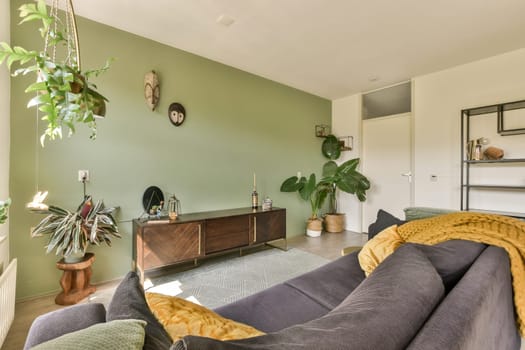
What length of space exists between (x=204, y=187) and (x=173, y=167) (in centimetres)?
51

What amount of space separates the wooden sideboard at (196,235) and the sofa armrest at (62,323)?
156 centimetres

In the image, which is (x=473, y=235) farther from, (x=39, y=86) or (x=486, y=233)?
(x=39, y=86)

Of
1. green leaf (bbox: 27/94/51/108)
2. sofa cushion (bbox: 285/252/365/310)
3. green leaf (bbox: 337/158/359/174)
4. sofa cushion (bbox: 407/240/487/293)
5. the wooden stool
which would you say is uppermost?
green leaf (bbox: 27/94/51/108)

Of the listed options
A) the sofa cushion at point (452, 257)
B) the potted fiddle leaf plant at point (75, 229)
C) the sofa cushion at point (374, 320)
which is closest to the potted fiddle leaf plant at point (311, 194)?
the potted fiddle leaf plant at point (75, 229)

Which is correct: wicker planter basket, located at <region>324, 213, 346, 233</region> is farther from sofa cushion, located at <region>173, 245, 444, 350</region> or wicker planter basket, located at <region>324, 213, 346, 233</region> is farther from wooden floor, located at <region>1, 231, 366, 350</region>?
sofa cushion, located at <region>173, 245, 444, 350</region>

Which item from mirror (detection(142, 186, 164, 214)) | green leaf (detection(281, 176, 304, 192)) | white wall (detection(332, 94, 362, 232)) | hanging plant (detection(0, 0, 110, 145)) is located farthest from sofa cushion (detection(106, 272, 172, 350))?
white wall (detection(332, 94, 362, 232))

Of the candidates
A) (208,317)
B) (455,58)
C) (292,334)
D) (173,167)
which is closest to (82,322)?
(208,317)

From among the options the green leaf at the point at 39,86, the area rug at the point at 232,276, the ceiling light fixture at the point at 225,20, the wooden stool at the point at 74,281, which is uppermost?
the ceiling light fixture at the point at 225,20

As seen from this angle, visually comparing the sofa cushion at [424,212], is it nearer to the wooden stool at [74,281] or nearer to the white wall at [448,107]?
the white wall at [448,107]

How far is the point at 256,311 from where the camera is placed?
4.08 feet

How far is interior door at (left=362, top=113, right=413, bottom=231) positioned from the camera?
418 centimetres

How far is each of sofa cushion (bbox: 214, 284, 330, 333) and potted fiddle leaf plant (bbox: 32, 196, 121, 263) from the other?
1.55 metres

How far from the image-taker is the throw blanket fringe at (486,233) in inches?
48.6

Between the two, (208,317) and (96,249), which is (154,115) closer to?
(96,249)
